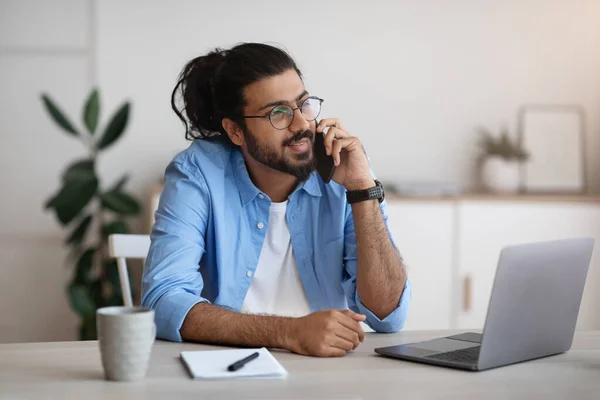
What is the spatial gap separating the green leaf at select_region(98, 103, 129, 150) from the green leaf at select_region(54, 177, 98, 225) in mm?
208

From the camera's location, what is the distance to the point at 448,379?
4.36 feet

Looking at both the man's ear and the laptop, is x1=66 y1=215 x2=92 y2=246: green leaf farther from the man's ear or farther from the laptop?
the laptop

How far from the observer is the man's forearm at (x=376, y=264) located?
1.96 meters

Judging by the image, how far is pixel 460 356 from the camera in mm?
1474

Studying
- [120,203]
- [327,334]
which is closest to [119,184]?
[120,203]

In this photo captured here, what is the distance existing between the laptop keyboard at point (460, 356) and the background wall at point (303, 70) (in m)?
2.87

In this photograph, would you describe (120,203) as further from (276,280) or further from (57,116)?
(276,280)

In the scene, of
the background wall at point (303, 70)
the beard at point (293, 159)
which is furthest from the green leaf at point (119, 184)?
the beard at point (293, 159)

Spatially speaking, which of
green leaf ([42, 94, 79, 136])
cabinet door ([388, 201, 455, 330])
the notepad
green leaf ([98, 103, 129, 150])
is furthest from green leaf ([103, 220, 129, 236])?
the notepad

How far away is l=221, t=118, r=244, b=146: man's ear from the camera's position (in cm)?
223

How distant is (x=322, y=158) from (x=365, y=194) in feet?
0.57

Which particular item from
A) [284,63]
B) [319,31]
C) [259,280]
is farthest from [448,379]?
[319,31]

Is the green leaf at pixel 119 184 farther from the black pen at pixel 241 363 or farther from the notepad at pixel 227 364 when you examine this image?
the black pen at pixel 241 363

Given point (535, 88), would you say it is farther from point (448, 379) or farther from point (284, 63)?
point (448, 379)
